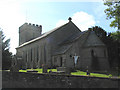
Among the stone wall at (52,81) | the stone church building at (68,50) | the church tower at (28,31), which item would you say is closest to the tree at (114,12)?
the stone church building at (68,50)

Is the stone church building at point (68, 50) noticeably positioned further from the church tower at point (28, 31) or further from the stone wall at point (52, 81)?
the stone wall at point (52, 81)

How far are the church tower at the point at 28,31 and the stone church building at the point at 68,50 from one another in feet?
29.9

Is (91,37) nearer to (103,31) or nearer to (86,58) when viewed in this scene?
(86,58)

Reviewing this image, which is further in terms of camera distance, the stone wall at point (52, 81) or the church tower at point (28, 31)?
the church tower at point (28, 31)

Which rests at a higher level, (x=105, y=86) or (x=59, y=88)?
(x=105, y=86)

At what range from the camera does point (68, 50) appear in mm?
25625

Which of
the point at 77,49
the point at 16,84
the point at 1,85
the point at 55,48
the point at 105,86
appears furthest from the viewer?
the point at 55,48

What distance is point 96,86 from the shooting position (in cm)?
724

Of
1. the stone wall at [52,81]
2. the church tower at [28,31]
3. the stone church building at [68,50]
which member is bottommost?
the stone wall at [52,81]

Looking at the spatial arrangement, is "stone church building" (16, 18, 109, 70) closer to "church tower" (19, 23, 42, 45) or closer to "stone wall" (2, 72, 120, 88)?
"church tower" (19, 23, 42, 45)

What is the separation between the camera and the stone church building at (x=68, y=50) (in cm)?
2438

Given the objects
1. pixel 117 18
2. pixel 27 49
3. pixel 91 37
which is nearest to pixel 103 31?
pixel 91 37

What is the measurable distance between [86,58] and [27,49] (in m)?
23.6

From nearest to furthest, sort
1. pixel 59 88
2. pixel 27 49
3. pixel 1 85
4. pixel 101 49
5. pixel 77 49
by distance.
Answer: pixel 59 88 → pixel 1 85 → pixel 101 49 → pixel 77 49 → pixel 27 49
